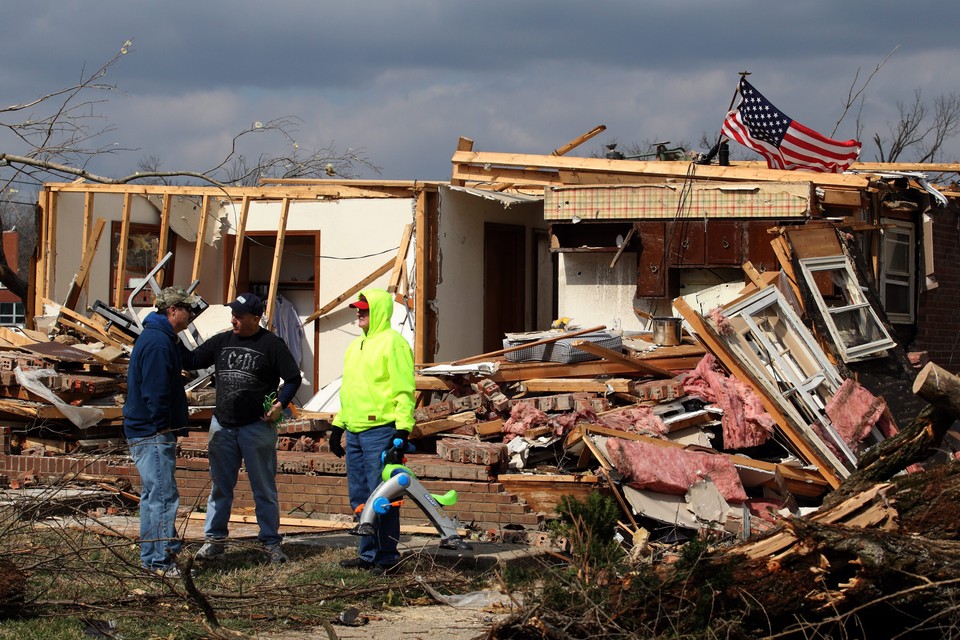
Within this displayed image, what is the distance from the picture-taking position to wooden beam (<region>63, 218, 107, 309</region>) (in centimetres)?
1426

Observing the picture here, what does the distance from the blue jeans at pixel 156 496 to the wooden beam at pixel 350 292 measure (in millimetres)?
6699

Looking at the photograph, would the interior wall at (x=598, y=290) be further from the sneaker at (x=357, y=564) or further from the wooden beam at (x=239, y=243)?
the sneaker at (x=357, y=564)

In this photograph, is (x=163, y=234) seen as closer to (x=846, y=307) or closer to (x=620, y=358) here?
(x=620, y=358)

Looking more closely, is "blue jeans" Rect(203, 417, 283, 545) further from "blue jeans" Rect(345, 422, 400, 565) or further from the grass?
"blue jeans" Rect(345, 422, 400, 565)

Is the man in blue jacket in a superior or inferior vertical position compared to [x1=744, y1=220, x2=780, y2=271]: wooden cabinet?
inferior

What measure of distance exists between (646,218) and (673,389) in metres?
2.80

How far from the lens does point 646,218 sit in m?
13.0

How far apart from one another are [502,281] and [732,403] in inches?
221

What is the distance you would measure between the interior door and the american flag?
350cm

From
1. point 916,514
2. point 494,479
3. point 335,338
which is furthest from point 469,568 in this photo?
point 335,338

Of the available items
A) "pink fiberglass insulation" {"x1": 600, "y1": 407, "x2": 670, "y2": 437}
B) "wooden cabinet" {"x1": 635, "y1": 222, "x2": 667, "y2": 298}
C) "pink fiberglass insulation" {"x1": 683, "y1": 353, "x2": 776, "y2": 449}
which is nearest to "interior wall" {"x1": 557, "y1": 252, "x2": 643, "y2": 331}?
"wooden cabinet" {"x1": 635, "y1": 222, "x2": 667, "y2": 298}

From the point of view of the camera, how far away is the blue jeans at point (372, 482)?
302 inches

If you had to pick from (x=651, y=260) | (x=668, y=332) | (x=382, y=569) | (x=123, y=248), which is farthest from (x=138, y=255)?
(x=382, y=569)

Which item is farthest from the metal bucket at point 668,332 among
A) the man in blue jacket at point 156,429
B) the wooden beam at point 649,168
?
the man in blue jacket at point 156,429
